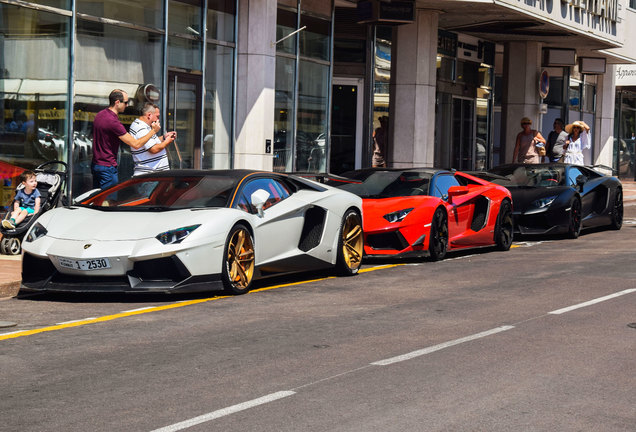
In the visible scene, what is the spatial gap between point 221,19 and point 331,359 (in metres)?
14.3

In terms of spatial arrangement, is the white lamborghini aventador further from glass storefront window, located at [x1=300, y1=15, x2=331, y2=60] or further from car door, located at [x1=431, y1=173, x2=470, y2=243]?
glass storefront window, located at [x1=300, y1=15, x2=331, y2=60]

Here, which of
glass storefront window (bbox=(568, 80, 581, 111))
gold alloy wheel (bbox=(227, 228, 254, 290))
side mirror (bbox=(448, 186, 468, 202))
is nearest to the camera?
gold alloy wheel (bbox=(227, 228, 254, 290))

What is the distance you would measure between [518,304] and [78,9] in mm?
9227

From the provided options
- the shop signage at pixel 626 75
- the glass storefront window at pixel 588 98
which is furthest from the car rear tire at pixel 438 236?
the shop signage at pixel 626 75

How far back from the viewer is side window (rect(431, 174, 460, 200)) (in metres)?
15.4

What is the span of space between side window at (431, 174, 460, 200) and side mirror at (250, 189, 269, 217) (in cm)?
422

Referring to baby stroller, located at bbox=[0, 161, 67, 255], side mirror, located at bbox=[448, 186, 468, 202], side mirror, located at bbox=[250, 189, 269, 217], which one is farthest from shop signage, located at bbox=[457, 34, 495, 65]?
side mirror, located at bbox=[250, 189, 269, 217]

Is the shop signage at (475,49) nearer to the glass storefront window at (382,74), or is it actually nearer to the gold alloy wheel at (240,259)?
the glass storefront window at (382,74)

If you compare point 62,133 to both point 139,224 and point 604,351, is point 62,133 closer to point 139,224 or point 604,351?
point 139,224

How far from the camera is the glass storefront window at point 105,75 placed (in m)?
17.1

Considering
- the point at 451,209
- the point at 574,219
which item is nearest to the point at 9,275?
the point at 451,209

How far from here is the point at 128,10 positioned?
1828 centimetres

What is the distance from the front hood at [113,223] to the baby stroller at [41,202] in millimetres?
2609

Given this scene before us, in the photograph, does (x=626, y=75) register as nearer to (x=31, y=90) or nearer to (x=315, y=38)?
(x=315, y=38)
